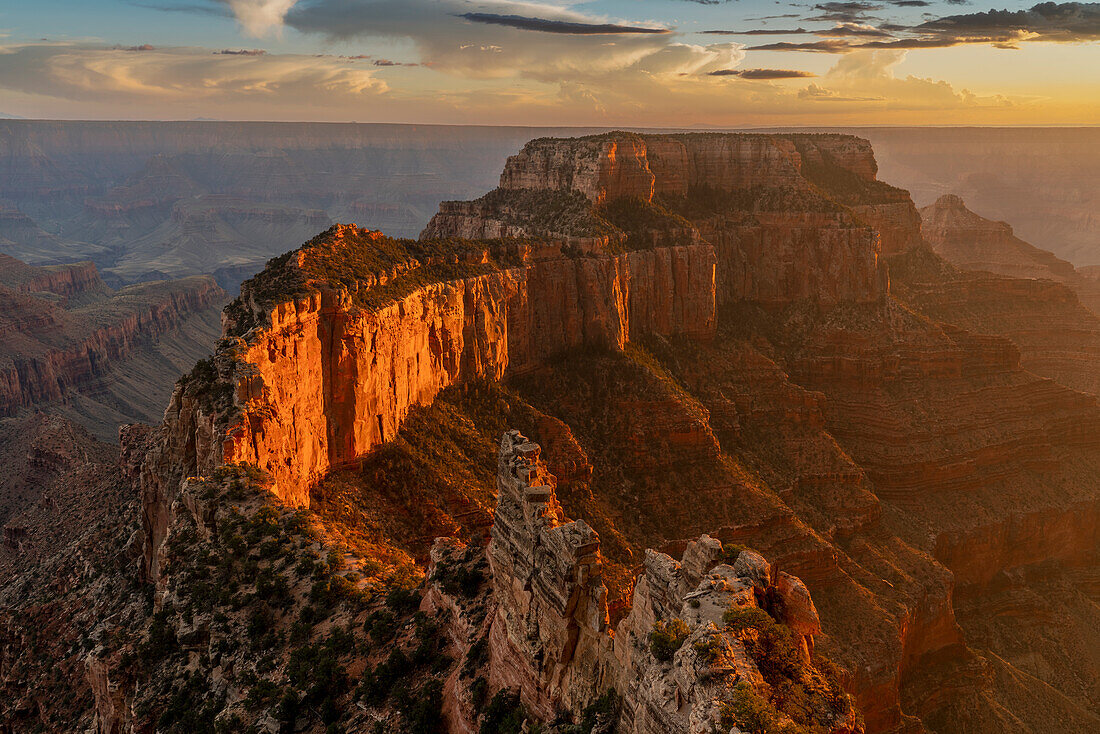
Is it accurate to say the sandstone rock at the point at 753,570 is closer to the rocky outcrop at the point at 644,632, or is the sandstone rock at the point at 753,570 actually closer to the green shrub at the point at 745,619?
the rocky outcrop at the point at 644,632

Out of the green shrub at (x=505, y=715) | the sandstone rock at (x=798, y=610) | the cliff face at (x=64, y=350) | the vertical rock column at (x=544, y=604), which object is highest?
the sandstone rock at (x=798, y=610)

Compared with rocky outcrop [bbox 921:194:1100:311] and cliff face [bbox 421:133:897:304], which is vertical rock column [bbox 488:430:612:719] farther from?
rocky outcrop [bbox 921:194:1100:311]

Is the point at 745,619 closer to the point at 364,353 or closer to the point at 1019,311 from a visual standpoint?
the point at 364,353

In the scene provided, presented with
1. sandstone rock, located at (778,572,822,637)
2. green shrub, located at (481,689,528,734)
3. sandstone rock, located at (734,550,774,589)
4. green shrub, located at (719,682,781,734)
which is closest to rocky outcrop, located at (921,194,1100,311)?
sandstone rock, located at (734,550,774,589)

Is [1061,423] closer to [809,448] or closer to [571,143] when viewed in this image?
[809,448]

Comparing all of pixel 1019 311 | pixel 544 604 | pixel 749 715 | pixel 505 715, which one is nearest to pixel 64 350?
pixel 1019 311

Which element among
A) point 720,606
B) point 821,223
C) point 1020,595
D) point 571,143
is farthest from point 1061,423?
point 720,606

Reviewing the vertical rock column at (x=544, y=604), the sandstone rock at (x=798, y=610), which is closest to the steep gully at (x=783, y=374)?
the vertical rock column at (x=544, y=604)
